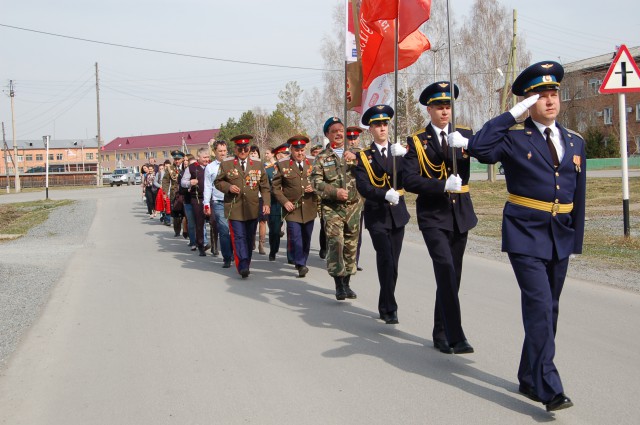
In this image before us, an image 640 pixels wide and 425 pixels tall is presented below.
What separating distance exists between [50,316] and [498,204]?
17.8 m

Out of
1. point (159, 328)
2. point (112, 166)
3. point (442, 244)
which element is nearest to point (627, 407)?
point (442, 244)

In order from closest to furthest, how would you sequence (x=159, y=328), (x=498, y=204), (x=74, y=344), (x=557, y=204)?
(x=557, y=204) < (x=74, y=344) < (x=159, y=328) < (x=498, y=204)

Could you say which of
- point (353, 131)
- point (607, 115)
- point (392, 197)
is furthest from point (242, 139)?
point (607, 115)

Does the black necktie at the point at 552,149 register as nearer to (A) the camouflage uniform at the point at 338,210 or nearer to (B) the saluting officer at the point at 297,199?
(A) the camouflage uniform at the point at 338,210

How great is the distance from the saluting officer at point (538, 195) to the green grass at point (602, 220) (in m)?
Answer: 5.60

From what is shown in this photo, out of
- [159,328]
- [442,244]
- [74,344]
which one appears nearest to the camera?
[442,244]

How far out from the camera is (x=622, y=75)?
11.3m

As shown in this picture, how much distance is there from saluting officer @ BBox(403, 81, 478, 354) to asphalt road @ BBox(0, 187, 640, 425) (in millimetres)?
325

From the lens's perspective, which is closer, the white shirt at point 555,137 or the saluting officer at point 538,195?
the saluting officer at point 538,195

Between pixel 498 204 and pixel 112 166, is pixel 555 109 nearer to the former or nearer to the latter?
pixel 498 204

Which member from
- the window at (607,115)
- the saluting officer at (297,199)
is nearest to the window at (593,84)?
the window at (607,115)

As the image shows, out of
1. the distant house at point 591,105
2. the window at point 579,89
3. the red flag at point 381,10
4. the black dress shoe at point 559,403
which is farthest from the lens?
the window at point 579,89

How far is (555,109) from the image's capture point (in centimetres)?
442

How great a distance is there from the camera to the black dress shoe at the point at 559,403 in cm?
415
